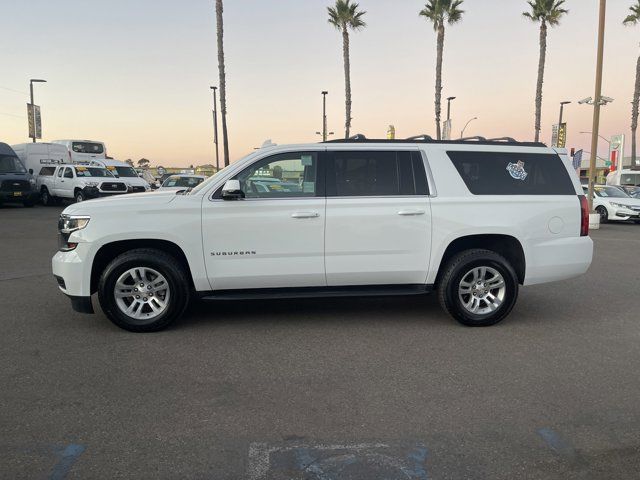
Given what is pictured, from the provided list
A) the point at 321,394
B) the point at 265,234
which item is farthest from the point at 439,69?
the point at 321,394

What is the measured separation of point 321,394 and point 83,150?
29.2 m

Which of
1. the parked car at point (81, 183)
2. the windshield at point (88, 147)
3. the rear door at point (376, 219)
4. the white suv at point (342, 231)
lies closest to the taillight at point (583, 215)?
the white suv at point (342, 231)

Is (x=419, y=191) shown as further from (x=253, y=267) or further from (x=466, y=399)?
(x=466, y=399)

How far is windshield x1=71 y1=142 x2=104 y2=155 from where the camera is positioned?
2909 centimetres

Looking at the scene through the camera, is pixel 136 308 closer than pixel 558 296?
Yes

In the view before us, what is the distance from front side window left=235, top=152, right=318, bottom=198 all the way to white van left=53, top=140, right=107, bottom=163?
25887 millimetres

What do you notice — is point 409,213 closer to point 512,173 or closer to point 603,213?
point 512,173

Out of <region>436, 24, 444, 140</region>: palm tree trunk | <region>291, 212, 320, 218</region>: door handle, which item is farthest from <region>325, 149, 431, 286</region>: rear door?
<region>436, 24, 444, 140</region>: palm tree trunk

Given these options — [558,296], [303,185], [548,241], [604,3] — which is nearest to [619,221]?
[604,3]

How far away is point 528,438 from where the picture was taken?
330 cm

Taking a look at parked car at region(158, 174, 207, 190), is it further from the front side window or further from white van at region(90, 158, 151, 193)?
the front side window

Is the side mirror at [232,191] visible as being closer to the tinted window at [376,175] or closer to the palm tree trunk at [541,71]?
the tinted window at [376,175]

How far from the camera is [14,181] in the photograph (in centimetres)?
2289

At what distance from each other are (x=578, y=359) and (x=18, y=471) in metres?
4.29
